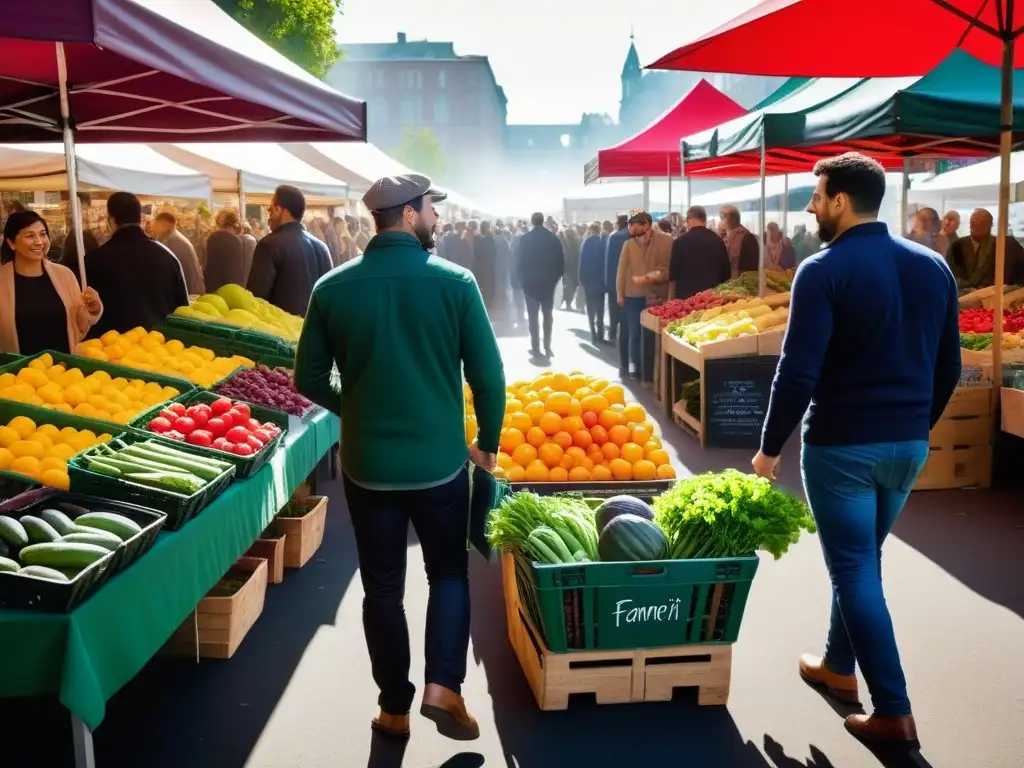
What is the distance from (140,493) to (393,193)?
1.43 meters

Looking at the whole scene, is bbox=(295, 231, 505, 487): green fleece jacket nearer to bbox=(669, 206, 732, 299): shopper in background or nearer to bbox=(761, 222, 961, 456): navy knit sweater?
bbox=(761, 222, 961, 456): navy knit sweater

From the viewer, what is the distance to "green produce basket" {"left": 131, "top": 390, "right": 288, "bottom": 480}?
450 centimetres

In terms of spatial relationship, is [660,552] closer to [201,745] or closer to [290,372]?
[201,745]

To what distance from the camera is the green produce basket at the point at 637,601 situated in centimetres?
370

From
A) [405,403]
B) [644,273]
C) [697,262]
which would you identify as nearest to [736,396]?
[697,262]

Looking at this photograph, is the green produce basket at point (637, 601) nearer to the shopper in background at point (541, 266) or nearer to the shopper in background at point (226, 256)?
the shopper in background at point (226, 256)

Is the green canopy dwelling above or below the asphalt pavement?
above

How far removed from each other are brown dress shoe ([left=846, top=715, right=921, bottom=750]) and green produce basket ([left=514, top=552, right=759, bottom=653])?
545mm

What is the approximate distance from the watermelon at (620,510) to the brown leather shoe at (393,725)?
3.40 feet

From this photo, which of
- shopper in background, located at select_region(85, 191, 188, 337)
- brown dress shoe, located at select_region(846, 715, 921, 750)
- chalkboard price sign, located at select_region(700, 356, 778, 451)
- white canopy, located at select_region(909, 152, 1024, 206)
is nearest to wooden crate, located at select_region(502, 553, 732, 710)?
brown dress shoe, located at select_region(846, 715, 921, 750)

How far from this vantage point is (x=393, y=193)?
3.39 m

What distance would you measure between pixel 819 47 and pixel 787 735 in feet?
19.2

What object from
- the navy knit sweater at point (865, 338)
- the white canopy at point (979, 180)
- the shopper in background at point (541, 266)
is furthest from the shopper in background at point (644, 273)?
the navy knit sweater at point (865, 338)

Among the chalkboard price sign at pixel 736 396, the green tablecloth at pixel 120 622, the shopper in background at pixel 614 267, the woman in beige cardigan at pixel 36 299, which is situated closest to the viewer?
the green tablecloth at pixel 120 622
